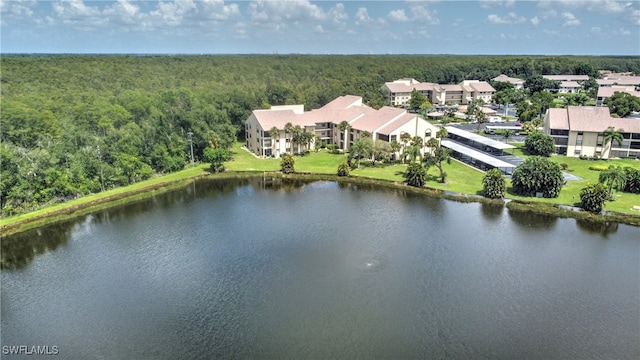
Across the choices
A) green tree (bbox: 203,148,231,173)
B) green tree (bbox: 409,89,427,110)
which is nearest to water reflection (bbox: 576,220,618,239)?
green tree (bbox: 203,148,231,173)

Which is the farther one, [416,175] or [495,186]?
[416,175]

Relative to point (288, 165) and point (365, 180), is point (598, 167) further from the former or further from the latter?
point (288, 165)

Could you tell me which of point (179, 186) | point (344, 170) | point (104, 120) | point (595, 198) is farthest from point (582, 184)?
point (104, 120)

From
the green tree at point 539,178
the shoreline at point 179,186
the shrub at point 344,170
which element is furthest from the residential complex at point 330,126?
the green tree at point 539,178

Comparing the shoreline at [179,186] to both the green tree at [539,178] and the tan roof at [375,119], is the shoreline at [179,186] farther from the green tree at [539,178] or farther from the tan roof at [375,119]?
the tan roof at [375,119]

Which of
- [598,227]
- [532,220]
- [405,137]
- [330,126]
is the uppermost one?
[330,126]

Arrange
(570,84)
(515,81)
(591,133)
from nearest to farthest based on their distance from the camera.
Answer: (591,133), (570,84), (515,81)

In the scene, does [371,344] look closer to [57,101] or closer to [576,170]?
[576,170]
